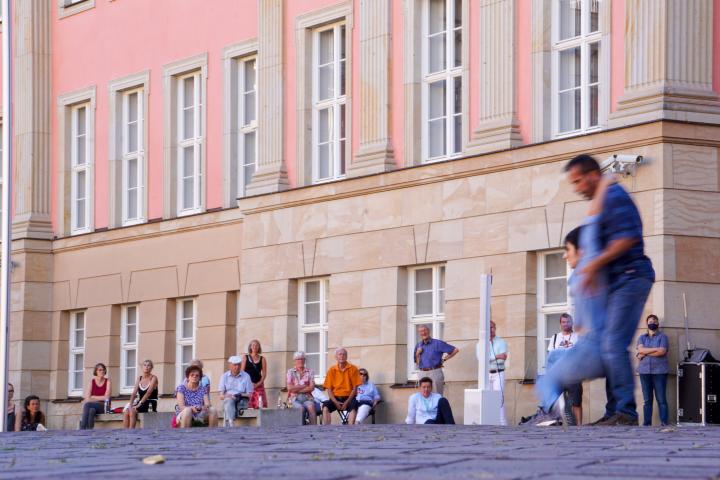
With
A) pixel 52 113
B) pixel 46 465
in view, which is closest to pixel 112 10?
pixel 52 113

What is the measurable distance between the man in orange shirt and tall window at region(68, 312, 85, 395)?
11562 millimetres

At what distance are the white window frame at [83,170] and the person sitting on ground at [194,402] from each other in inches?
467

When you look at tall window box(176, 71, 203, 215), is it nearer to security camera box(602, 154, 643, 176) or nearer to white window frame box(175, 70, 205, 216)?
white window frame box(175, 70, 205, 216)

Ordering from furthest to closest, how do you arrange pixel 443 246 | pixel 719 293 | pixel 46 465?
pixel 443 246, pixel 719 293, pixel 46 465

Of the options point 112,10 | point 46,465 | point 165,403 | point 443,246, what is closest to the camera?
point 46,465

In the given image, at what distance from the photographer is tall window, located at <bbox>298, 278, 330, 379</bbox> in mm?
31406

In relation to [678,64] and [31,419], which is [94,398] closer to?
[31,419]

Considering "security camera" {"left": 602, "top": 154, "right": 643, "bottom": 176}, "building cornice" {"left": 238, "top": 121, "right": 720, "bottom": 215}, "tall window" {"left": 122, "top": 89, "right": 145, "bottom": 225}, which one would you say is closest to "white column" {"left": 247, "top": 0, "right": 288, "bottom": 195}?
"building cornice" {"left": 238, "top": 121, "right": 720, "bottom": 215}

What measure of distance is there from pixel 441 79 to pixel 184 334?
29.3 ft

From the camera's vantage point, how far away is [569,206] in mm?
26078

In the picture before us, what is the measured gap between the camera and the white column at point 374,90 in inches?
1182

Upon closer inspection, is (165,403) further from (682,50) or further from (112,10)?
(682,50)

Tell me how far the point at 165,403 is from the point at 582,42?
12526mm

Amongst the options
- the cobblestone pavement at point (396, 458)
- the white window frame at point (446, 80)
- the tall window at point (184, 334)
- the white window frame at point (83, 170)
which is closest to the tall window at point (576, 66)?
the white window frame at point (446, 80)
